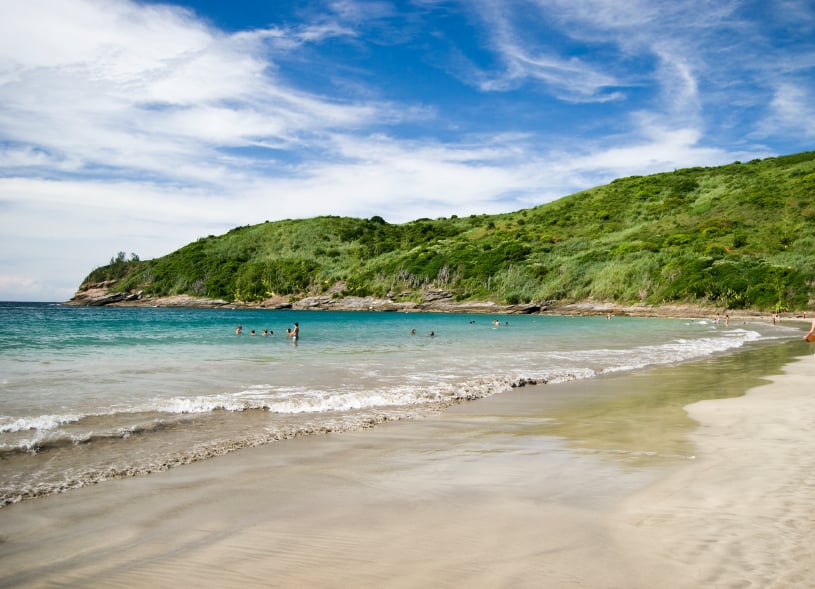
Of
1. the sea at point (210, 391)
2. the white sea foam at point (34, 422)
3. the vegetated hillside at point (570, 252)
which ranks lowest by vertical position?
the sea at point (210, 391)

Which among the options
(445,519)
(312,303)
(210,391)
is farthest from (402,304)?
(445,519)

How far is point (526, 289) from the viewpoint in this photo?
9475cm

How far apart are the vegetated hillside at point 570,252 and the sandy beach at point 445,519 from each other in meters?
72.5

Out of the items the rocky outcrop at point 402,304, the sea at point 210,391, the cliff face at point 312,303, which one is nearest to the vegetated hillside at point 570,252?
the rocky outcrop at point 402,304

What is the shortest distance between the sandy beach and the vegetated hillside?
2854 inches

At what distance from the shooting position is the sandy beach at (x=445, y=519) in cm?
427

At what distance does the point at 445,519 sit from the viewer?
539 centimetres

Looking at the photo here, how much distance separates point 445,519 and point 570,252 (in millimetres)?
103490

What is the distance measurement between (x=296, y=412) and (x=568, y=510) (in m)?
7.26

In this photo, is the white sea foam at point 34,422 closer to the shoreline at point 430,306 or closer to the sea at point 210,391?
the sea at point 210,391

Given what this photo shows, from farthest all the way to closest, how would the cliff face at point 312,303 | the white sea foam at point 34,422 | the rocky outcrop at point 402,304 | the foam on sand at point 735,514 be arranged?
the cliff face at point 312,303 → the rocky outcrop at point 402,304 → the white sea foam at point 34,422 → the foam on sand at point 735,514

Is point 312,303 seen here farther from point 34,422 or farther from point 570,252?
point 34,422

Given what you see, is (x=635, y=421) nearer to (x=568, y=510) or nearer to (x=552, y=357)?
(x=568, y=510)

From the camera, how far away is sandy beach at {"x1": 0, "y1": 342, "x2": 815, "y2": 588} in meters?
4.27
